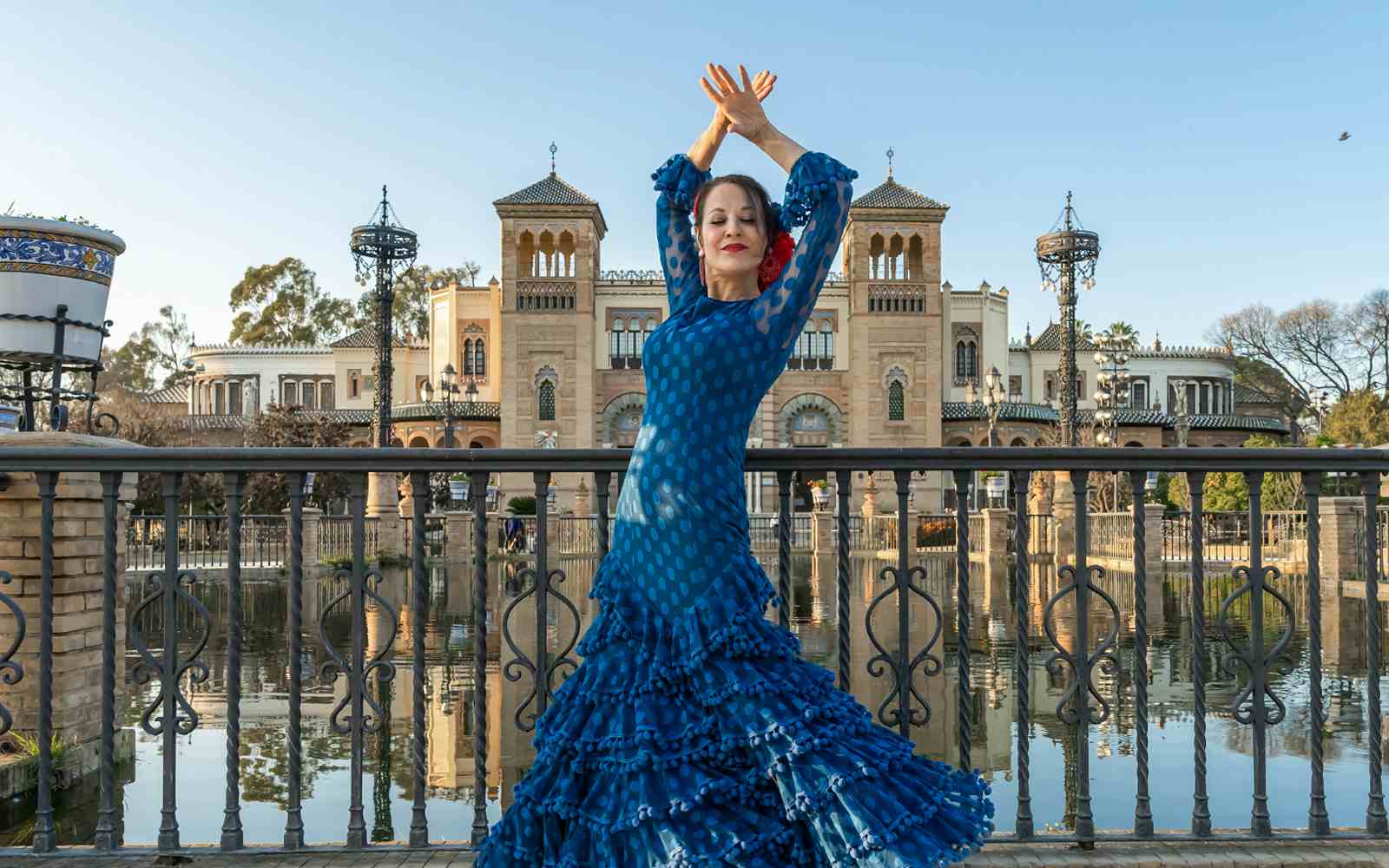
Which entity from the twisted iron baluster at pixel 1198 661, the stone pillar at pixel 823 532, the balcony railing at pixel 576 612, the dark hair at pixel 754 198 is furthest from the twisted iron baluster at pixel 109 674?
the stone pillar at pixel 823 532

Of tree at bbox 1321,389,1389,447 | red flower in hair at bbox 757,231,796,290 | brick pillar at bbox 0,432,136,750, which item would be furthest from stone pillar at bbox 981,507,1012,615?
tree at bbox 1321,389,1389,447

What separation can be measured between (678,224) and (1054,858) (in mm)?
1744

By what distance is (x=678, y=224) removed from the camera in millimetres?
2465

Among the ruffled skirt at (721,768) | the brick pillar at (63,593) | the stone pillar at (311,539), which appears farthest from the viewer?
the stone pillar at (311,539)

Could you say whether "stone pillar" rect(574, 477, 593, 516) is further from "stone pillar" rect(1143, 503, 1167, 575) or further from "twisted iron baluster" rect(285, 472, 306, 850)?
"twisted iron baluster" rect(285, 472, 306, 850)

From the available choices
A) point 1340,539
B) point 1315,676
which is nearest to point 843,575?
point 1315,676

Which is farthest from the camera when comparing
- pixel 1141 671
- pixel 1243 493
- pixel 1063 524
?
pixel 1243 493

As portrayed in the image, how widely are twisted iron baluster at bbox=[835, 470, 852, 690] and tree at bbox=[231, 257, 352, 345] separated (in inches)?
2108

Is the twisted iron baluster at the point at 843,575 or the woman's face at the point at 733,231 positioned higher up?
the woman's face at the point at 733,231

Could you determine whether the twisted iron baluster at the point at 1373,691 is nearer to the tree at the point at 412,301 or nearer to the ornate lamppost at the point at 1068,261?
the ornate lamppost at the point at 1068,261

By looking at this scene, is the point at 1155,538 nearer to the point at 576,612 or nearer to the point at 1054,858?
the point at 1054,858

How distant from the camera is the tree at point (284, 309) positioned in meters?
52.6

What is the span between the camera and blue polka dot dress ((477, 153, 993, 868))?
1.96 m

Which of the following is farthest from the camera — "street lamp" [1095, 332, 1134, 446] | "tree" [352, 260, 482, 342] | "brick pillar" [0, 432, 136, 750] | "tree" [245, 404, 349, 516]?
"tree" [352, 260, 482, 342]
